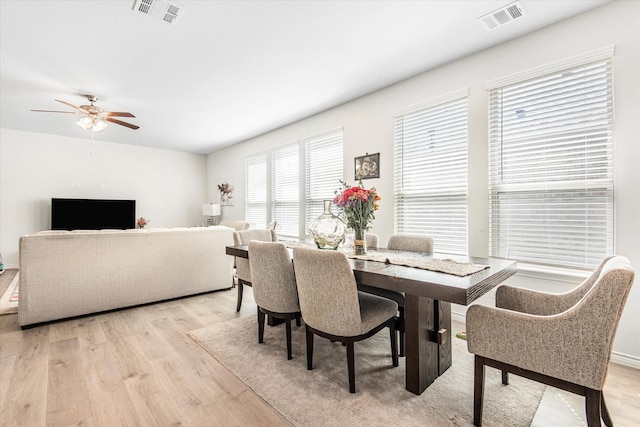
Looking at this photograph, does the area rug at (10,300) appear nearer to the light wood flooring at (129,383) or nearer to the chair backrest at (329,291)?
the light wood flooring at (129,383)

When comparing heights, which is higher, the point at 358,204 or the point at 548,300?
the point at 358,204

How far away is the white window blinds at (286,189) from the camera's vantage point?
518 centimetres

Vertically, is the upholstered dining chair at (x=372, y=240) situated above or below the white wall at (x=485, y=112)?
below

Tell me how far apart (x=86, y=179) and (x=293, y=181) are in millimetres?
4599

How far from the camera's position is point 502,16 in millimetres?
2332

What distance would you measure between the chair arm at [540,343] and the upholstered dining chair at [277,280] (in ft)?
3.90

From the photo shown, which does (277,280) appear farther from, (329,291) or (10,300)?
(10,300)

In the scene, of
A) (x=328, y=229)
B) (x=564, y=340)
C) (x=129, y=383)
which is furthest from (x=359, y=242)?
(x=129, y=383)

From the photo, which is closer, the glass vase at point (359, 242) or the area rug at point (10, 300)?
the glass vase at point (359, 242)

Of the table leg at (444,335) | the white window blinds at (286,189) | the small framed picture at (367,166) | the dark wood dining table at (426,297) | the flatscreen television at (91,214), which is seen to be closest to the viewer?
the dark wood dining table at (426,297)

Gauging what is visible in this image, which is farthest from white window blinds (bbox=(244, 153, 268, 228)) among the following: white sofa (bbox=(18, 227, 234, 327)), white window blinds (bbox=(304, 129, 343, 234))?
white sofa (bbox=(18, 227, 234, 327))

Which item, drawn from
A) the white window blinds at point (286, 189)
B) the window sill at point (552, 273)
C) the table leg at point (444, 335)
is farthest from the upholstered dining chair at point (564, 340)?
the white window blinds at point (286, 189)

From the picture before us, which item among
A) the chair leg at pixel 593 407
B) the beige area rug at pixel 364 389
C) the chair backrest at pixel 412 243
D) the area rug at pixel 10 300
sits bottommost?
the beige area rug at pixel 364 389

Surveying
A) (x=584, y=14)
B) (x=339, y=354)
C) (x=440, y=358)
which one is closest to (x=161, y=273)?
(x=339, y=354)
